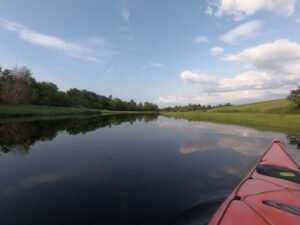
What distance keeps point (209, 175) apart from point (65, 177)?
20.3 feet

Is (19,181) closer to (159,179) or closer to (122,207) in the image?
(122,207)

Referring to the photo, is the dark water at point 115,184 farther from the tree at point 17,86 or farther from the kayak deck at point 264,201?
the tree at point 17,86

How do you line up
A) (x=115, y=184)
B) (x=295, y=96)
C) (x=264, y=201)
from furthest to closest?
(x=295, y=96)
(x=115, y=184)
(x=264, y=201)

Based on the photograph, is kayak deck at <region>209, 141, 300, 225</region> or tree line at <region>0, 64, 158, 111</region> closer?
kayak deck at <region>209, 141, 300, 225</region>

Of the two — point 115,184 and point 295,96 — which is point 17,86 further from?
point 295,96

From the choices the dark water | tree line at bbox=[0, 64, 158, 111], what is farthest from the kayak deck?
tree line at bbox=[0, 64, 158, 111]

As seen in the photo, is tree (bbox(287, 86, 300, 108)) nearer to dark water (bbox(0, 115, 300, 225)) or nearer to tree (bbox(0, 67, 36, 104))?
dark water (bbox(0, 115, 300, 225))

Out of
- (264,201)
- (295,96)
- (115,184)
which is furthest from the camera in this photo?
(295,96)

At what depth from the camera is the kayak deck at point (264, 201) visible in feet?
11.4

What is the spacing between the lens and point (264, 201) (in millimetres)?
4152

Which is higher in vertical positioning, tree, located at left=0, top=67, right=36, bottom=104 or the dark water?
tree, located at left=0, top=67, right=36, bottom=104

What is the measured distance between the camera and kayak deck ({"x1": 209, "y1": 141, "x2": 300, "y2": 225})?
3473 mm

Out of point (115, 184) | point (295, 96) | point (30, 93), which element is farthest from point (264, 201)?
point (30, 93)

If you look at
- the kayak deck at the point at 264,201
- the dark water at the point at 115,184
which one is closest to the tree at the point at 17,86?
the dark water at the point at 115,184
